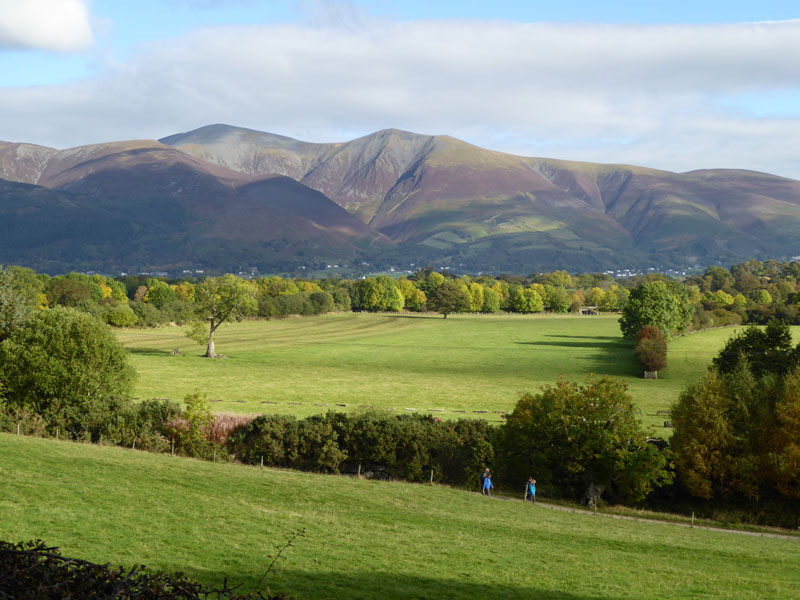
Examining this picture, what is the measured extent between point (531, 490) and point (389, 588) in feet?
82.7

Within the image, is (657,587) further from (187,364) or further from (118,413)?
(187,364)

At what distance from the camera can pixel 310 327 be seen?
546 ft

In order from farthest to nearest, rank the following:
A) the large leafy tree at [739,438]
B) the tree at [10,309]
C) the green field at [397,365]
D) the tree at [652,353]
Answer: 1. the tree at [652,353]
2. the green field at [397,365]
3. the tree at [10,309]
4. the large leafy tree at [739,438]

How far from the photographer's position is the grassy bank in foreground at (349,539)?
16.2m

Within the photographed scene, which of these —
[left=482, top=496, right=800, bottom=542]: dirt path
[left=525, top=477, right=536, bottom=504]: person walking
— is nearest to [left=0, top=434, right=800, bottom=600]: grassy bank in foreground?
[left=482, top=496, right=800, bottom=542]: dirt path

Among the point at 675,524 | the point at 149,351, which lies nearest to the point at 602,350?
the point at 149,351

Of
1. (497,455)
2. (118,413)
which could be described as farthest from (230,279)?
(497,455)

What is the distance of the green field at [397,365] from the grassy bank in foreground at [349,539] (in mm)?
33296

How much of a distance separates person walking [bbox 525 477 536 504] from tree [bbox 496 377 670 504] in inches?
129

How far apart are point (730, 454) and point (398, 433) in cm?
2365

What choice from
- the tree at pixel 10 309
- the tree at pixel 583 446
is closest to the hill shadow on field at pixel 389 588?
the tree at pixel 583 446

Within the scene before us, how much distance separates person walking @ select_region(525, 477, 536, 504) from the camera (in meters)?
39.0

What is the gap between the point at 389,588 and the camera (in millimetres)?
15461

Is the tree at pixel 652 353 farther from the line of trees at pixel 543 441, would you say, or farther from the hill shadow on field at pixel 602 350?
the line of trees at pixel 543 441
